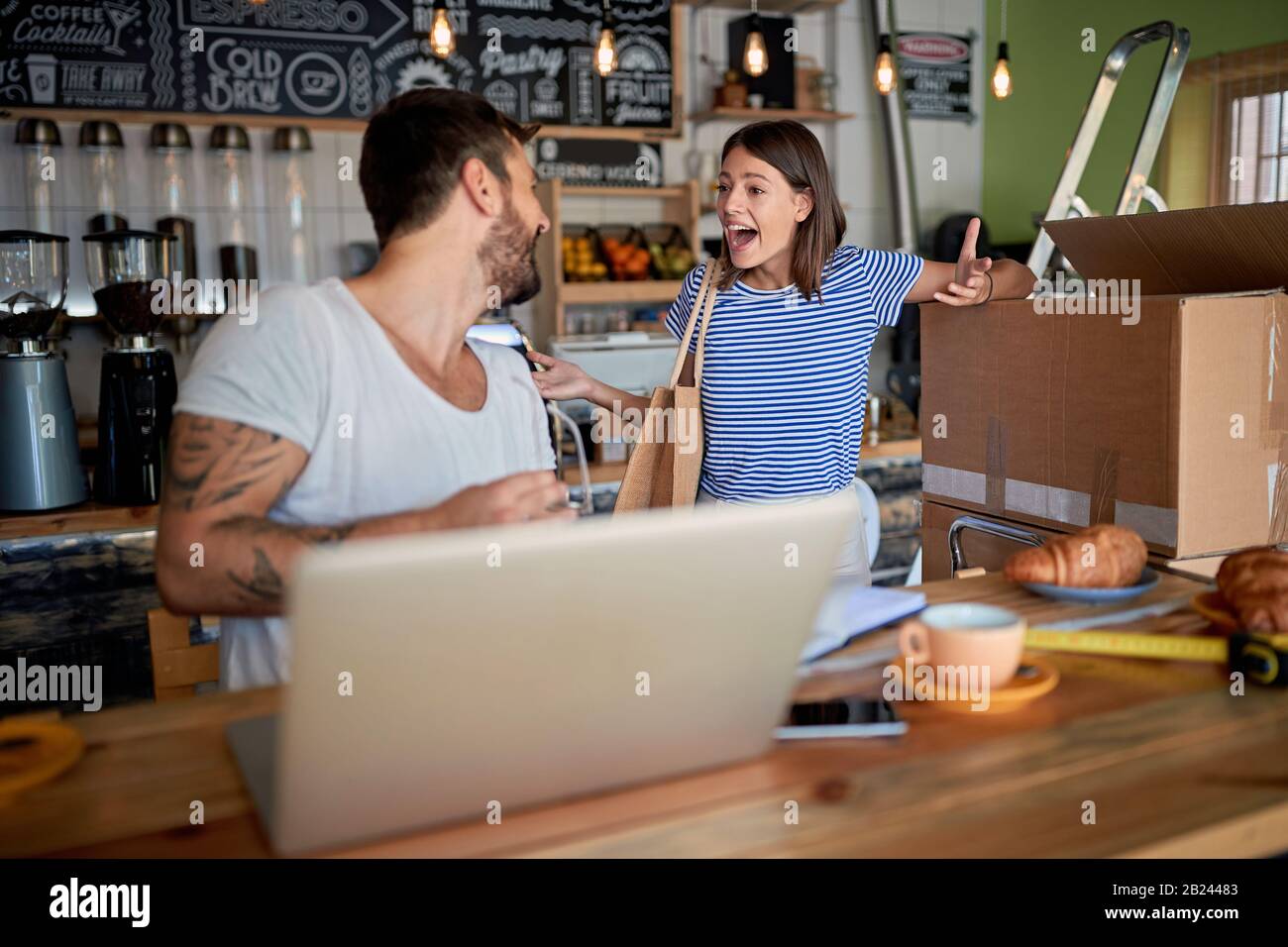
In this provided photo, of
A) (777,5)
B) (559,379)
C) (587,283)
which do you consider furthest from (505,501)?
(777,5)

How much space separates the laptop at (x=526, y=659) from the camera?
664 mm

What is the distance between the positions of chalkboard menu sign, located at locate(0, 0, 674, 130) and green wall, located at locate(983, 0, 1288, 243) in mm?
2004

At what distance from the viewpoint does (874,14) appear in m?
5.32

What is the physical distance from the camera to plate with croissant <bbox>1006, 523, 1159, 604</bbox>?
4.40 ft

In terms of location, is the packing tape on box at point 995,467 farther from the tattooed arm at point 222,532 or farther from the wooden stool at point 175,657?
the wooden stool at point 175,657

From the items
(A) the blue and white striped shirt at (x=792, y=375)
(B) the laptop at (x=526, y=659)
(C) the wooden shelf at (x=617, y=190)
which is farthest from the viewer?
(C) the wooden shelf at (x=617, y=190)

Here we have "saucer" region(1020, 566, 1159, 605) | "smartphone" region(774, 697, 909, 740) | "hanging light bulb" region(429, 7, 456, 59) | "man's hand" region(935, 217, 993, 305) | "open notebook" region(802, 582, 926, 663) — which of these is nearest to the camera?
"smartphone" region(774, 697, 909, 740)

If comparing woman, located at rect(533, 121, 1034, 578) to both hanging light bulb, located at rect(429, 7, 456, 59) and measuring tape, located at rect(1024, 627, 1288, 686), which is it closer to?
measuring tape, located at rect(1024, 627, 1288, 686)

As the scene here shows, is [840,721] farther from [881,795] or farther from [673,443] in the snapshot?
[673,443]

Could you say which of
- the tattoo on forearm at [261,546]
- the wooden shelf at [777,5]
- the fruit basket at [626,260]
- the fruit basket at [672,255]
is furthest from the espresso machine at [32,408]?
the wooden shelf at [777,5]

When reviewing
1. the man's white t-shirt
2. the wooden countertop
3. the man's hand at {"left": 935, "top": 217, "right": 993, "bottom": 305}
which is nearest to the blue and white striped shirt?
the man's hand at {"left": 935, "top": 217, "right": 993, "bottom": 305}

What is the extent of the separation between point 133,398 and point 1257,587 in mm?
2207

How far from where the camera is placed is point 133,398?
245 cm

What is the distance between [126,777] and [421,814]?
299mm
